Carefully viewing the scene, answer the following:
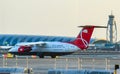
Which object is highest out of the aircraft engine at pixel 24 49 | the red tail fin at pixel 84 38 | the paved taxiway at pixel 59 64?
the red tail fin at pixel 84 38

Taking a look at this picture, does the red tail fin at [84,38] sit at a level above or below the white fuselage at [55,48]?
above

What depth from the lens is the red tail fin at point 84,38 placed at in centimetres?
9488

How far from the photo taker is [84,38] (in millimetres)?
96500

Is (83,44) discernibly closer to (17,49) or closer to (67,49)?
(67,49)

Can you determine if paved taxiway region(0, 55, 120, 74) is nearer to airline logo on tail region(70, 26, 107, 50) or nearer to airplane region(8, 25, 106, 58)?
airplane region(8, 25, 106, 58)

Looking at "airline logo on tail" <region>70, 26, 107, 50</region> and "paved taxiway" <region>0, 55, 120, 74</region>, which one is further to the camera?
"airline logo on tail" <region>70, 26, 107, 50</region>

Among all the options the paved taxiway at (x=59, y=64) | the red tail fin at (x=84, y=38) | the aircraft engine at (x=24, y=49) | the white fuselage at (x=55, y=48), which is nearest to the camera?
the paved taxiway at (x=59, y=64)

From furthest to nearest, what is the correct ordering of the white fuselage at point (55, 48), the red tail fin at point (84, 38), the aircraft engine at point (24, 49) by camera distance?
the red tail fin at point (84, 38) → the aircraft engine at point (24, 49) → the white fuselage at point (55, 48)

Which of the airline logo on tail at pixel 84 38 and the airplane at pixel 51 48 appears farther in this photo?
the airline logo on tail at pixel 84 38

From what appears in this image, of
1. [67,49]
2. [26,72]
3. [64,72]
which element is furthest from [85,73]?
[67,49]

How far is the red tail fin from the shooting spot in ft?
311

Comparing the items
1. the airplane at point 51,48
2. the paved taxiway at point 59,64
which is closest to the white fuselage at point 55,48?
the airplane at point 51,48

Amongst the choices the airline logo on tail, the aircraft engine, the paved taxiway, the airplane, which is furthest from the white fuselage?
the paved taxiway

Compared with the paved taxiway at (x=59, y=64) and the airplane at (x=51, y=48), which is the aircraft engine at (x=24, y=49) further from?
the paved taxiway at (x=59, y=64)
